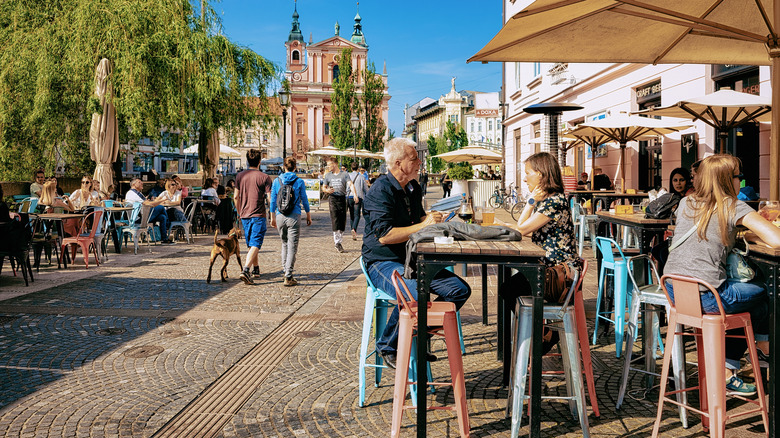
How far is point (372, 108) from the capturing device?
185 feet

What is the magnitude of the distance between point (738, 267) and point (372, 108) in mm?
53707

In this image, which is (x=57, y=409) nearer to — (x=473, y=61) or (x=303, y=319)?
(x=303, y=319)

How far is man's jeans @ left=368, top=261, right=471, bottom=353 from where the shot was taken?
4.00 metres

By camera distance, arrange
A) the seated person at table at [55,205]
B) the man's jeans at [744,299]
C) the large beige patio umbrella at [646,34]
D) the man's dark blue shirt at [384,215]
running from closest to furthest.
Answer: the man's jeans at [744,299] < the man's dark blue shirt at [384,215] < the large beige patio umbrella at [646,34] < the seated person at table at [55,205]

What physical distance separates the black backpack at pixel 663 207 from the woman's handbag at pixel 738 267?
254 centimetres

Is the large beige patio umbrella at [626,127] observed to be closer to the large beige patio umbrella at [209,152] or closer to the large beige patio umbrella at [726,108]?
the large beige patio umbrella at [726,108]

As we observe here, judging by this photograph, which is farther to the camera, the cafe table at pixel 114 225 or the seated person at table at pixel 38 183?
the seated person at table at pixel 38 183

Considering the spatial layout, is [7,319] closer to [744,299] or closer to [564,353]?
[564,353]

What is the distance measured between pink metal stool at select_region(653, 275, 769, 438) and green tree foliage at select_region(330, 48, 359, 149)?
5244cm

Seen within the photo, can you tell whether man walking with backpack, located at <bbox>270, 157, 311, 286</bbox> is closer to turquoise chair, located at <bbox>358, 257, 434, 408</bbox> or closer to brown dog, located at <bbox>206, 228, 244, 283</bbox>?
brown dog, located at <bbox>206, 228, 244, 283</bbox>

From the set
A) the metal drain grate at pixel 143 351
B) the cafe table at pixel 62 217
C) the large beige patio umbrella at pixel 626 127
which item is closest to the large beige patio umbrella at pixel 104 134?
the cafe table at pixel 62 217

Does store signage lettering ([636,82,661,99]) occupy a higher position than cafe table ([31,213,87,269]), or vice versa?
store signage lettering ([636,82,661,99])

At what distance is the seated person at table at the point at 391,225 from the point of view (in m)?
4.30

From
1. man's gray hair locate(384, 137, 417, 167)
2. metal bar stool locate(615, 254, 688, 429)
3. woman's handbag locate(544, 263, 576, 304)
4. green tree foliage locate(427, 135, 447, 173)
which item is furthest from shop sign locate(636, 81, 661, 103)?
green tree foliage locate(427, 135, 447, 173)
